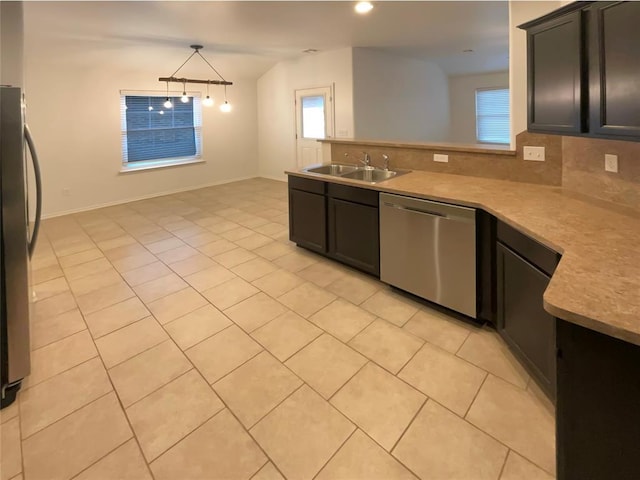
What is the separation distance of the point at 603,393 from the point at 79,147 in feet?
23.2

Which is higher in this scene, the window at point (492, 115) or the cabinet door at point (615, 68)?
the window at point (492, 115)

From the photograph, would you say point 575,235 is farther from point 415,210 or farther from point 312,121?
point 312,121

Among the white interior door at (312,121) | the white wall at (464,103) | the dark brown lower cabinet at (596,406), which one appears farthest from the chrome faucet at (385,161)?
the white wall at (464,103)

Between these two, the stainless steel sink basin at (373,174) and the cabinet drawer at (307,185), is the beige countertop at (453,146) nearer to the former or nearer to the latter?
the stainless steel sink basin at (373,174)

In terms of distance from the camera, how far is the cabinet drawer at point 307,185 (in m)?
3.46

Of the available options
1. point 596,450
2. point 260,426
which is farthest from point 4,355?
point 596,450

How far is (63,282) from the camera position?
11.2 feet

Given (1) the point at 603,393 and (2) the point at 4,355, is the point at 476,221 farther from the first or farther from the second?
(2) the point at 4,355

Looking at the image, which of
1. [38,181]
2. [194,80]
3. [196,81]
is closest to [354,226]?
[38,181]

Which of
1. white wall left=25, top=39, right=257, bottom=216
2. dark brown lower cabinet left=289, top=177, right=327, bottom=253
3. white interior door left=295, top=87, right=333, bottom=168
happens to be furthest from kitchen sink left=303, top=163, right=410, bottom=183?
white wall left=25, top=39, right=257, bottom=216

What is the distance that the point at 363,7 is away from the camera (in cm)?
390

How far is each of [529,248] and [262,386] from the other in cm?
159

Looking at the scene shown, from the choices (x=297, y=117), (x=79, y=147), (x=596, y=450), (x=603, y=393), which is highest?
(x=297, y=117)

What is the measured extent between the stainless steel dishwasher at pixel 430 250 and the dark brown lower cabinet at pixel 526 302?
21cm
